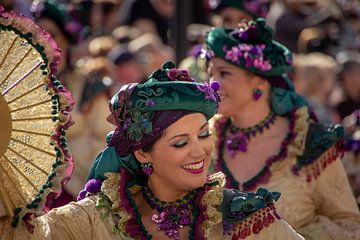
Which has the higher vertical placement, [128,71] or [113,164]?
[113,164]

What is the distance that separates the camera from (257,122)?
8.02 meters

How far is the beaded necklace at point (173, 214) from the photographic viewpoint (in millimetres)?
6051

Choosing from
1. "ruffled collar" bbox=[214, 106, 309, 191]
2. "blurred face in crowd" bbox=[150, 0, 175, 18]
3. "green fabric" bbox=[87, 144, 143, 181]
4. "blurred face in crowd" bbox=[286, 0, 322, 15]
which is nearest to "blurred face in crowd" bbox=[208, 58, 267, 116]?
"ruffled collar" bbox=[214, 106, 309, 191]

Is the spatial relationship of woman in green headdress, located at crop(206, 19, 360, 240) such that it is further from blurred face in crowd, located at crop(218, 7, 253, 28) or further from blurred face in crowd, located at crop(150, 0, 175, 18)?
blurred face in crowd, located at crop(150, 0, 175, 18)

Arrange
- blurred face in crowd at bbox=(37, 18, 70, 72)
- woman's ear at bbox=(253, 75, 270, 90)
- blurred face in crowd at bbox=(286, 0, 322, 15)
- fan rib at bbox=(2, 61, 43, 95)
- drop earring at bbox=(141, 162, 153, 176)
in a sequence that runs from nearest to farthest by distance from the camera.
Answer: fan rib at bbox=(2, 61, 43, 95), drop earring at bbox=(141, 162, 153, 176), woman's ear at bbox=(253, 75, 270, 90), blurred face in crowd at bbox=(37, 18, 70, 72), blurred face in crowd at bbox=(286, 0, 322, 15)

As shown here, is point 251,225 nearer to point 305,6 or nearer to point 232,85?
point 232,85

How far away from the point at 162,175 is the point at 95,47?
6026 millimetres

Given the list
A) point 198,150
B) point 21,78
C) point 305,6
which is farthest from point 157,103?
point 305,6

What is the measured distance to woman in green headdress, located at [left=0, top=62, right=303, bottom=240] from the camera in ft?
19.6

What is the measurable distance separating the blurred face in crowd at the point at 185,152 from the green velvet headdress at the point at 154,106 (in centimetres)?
3

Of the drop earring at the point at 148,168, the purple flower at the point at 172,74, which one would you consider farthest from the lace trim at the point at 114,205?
the purple flower at the point at 172,74

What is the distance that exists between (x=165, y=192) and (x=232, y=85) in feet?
6.41

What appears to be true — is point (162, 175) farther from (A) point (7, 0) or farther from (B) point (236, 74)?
(A) point (7, 0)

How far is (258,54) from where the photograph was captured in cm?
800
